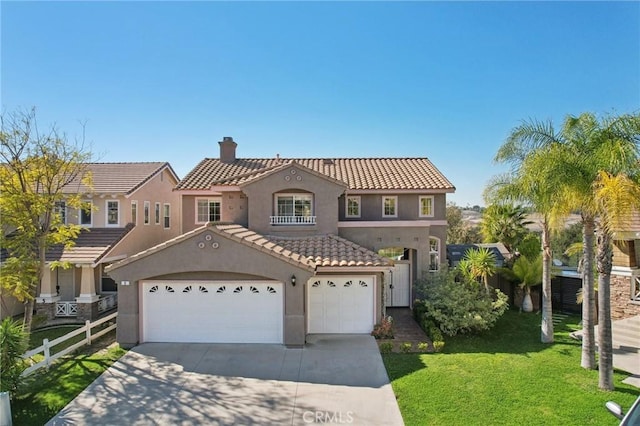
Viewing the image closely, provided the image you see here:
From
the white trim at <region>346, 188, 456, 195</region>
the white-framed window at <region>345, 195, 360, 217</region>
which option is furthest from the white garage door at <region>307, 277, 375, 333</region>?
the white trim at <region>346, 188, 456, 195</region>

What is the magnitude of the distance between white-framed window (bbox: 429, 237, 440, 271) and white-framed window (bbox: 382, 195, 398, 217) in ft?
7.69

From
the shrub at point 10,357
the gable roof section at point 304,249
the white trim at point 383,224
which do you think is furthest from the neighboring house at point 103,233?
the white trim at point 383,224

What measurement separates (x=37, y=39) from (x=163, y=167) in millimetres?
12204

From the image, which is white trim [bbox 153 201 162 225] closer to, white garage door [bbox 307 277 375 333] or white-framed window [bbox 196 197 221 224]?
white-framed window [bbox 196 197 221 224]

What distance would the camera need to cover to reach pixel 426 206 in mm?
19297

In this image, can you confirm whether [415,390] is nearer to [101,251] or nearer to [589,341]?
[589,341]

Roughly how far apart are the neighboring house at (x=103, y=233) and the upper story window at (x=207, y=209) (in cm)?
403

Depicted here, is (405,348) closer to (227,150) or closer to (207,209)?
(207,209)

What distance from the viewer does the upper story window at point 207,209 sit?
795 inches

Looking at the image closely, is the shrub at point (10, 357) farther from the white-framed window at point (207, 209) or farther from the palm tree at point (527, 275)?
the palm tree at point (527, 275)

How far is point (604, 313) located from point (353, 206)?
456 inches

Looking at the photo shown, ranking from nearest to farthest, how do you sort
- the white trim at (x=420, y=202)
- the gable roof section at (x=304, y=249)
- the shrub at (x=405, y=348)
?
the shrub at (x=405, y=348), the gable roof section at (x=304, y=249), the white trim at (x=420, y=202)

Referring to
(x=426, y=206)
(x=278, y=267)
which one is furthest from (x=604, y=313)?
(x=426, y=206)

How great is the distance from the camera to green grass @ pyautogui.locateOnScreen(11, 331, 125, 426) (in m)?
8.98
